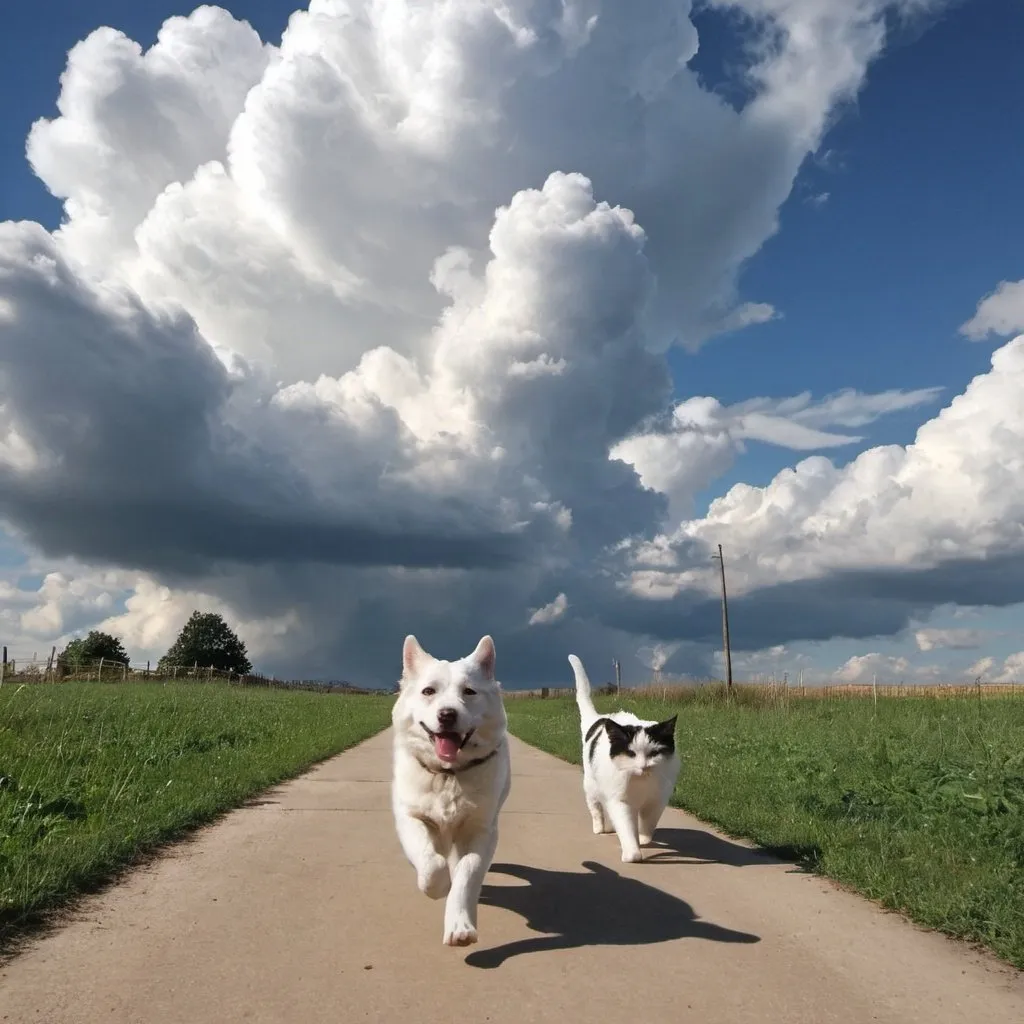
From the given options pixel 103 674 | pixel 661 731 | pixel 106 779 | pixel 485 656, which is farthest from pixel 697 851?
pixel 103 674

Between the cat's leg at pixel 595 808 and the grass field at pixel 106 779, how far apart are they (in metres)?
3.55

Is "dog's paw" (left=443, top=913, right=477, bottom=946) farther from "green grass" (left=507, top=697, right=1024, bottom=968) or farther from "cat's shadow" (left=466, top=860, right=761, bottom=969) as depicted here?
"green grass" (left=507, top=697, right=1024, bottom=968)

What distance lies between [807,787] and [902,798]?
127 cm

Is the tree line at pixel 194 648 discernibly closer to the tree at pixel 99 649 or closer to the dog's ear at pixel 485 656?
the tree at pixel 99 649

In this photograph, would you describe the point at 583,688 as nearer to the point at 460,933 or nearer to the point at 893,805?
the point at 893,805

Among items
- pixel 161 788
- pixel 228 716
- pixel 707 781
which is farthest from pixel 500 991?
pixel 228 716

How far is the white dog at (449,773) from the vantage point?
4.68 meters

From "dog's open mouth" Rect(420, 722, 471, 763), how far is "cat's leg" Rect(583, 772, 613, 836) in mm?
3264

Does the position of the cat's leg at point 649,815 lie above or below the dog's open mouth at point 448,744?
below

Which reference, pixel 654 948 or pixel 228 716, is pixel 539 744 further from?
pixel 654 948

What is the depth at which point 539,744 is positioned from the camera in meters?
20.1

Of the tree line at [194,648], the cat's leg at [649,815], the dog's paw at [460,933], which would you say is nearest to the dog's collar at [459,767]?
the dog's paw at [460,933]

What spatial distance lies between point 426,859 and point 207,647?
98.4 m

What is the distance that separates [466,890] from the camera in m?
4.39
